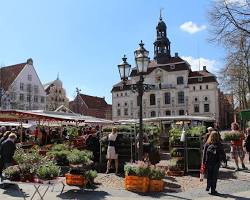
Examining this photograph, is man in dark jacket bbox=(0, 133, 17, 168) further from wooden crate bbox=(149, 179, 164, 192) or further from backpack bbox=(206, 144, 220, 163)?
backpack bbox=(206, 144, 220, 163)

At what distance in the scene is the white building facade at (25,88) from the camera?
78350mm

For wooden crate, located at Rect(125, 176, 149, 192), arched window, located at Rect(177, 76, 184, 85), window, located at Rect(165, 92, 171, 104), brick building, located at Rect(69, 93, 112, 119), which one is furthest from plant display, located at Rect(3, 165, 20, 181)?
brick building, located at Rect(69, 93, 112, 119)

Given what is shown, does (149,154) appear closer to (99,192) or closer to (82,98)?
(99,192)

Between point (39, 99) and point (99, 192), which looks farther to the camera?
point (39, 99)

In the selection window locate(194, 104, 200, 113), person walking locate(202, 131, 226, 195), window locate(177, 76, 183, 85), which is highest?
window locate(177, 76, 183, 85)

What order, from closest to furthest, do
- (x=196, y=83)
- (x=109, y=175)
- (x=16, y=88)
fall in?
(x=109, y=175)
(x=16, y=88)
(x=196, y=83)

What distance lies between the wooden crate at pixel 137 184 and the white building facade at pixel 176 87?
72411mm

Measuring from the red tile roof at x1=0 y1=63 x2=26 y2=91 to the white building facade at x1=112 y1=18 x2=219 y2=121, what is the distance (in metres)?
21.0

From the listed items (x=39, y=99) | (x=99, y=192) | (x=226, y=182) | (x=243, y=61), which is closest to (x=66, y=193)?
(x=99, y=192)

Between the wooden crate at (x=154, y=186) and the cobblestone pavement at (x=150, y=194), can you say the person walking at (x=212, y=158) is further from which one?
the wooden crate at (x=154, y=186)

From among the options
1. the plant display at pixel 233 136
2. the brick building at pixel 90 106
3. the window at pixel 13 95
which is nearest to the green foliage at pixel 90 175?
the plant display at pixel 233 136

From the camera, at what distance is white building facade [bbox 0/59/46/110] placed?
78.3 meters

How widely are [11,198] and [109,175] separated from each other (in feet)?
14.6

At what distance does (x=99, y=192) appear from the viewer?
1203 cm
